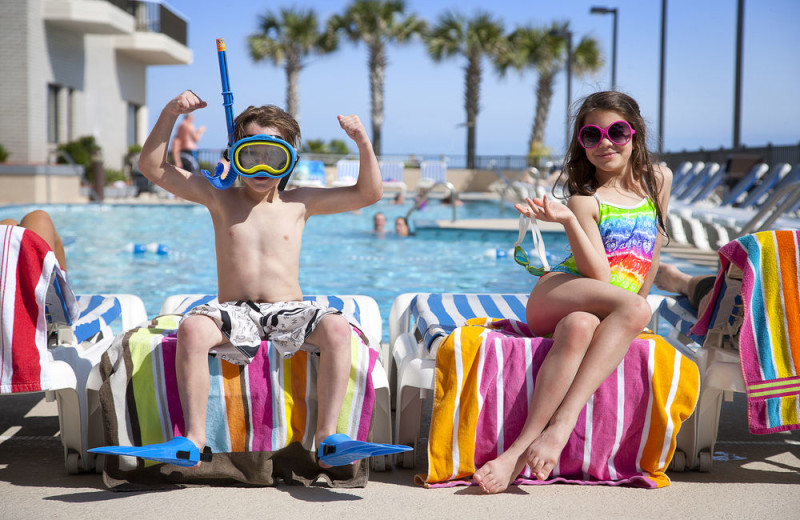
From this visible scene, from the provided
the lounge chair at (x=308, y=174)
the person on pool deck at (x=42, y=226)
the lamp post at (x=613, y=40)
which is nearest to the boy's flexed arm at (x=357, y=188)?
the person on pool deck at (x=42, y=226)

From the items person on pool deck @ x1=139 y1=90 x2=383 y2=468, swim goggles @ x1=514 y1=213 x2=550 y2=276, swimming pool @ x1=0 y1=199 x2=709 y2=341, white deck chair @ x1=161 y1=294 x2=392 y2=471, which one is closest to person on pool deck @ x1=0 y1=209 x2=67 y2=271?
white deck chair @ x1=161 y1=294 x2=392 y2=471

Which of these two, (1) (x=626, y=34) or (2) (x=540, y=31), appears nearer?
(1) (x=626, y=34)

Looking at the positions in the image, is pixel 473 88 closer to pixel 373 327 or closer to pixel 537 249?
pixel 373 327

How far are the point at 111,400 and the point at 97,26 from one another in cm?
2062

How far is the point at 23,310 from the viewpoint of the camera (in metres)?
2.73

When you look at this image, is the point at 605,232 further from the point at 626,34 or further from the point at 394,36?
the point at 394,36

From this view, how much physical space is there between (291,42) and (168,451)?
1435 inches

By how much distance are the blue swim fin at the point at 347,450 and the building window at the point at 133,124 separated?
2595 centimetres

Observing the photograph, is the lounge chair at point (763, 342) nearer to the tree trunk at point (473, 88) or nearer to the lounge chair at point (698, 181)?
the lounge chair at point (698, 181)

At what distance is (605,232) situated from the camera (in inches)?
116

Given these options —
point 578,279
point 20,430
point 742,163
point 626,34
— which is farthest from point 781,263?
point 626,34

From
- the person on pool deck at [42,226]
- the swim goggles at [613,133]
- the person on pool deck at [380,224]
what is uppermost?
the swim goggles at [613,133]

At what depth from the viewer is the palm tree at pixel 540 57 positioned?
3612 cm

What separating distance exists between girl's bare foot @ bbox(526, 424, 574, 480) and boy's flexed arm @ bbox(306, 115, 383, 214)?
1050 millimetres
